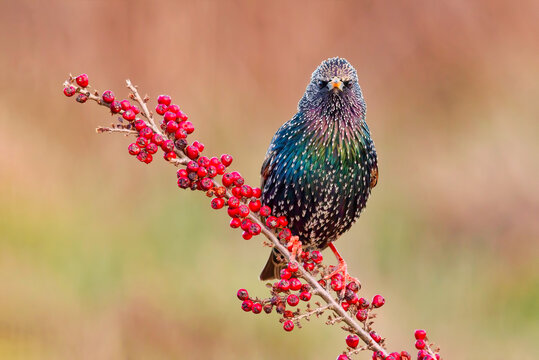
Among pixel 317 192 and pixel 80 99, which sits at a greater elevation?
pixel 317 192

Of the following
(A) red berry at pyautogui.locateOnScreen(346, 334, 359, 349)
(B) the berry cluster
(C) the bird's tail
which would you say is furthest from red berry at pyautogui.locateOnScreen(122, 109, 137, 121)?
(C) the bird's tail

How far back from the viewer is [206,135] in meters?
5.82

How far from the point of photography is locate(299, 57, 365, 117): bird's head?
10.3 ft

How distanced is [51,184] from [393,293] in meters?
2.31

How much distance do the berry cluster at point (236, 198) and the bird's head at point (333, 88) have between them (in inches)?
29.5

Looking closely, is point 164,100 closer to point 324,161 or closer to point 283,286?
point 283,286

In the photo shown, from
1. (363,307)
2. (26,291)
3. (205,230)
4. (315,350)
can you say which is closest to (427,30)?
(205,230)

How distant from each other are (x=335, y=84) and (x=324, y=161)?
0.32 meters

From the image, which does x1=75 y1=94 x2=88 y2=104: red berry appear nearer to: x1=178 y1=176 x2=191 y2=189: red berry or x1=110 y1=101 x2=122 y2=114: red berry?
x1=110 y1=101 x2=122 y2=114: red berry

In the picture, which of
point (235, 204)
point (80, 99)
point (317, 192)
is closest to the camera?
point (80, 99)

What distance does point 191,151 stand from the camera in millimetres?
2346

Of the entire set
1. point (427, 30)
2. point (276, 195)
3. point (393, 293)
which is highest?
point (427, 30)

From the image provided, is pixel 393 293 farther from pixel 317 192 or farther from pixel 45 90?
pixel 45 90

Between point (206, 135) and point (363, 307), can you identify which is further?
point (206, 135)
